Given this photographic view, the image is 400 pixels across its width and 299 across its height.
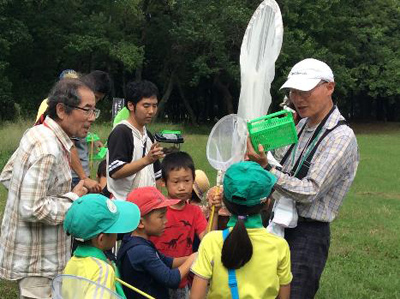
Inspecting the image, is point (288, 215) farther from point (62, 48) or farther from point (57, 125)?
point (62, 48)

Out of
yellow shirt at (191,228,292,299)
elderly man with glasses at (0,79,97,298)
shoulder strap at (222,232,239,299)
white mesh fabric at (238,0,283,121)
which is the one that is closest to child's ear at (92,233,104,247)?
elderly man with glasses at (0,79,97,298)

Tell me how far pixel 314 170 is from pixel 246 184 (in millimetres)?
572

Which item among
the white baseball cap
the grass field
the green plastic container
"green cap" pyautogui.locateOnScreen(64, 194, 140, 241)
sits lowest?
the grass field

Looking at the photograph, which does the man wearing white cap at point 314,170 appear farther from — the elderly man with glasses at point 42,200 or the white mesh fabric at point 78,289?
the white mesh fabric at point 78,289

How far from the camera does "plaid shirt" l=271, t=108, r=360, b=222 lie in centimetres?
285

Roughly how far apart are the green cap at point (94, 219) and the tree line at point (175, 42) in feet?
86.9

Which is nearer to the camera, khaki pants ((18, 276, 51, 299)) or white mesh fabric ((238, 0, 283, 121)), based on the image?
khaki pants ((18, 276, 51, 299))

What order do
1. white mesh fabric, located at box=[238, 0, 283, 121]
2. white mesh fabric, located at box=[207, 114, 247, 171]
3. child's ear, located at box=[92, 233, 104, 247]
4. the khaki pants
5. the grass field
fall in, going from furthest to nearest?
the grass field → white mesh fabric, located at box=[238, 0, 283, 121] → white mesh fabric, located at box=[207, 114, 247, 171] → the khaki pants → child's ear, located at box=[92, 233, 104, 247]

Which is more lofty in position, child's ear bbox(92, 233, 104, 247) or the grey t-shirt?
child's ear bbox(92, 233, 104, 247)

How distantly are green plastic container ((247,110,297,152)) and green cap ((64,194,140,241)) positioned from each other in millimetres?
827

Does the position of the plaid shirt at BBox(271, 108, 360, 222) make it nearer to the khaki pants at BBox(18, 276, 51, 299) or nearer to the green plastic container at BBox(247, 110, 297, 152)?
the green plastic container at BBox(247, 110, 297, 152)

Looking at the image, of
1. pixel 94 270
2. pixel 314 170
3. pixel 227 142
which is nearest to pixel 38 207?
pixel 94 270

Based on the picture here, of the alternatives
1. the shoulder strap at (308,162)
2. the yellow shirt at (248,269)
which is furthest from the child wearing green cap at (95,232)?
the shoulder strap at (308,162)

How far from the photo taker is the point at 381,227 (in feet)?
26.7
